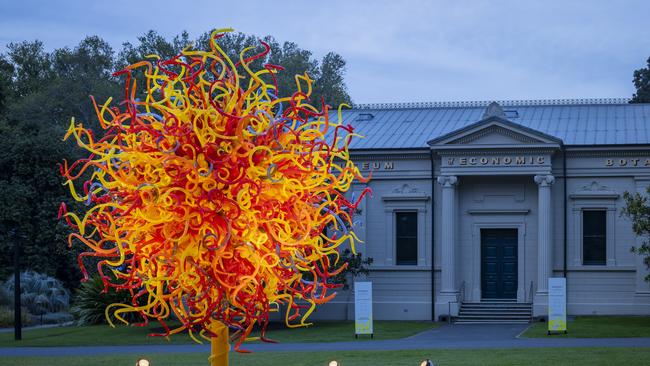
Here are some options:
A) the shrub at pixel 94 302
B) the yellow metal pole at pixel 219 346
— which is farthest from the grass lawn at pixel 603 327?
the yellow metal pole at pixel 219 346

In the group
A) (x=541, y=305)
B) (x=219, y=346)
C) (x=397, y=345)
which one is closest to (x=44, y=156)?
(x=541, y=305)

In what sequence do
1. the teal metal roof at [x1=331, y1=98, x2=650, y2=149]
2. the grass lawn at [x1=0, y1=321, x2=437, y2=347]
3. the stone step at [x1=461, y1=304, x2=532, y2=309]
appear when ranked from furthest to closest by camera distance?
the teal metal roof at [x1=331, y1=98, x2=650, y2=149], the stone step at [x1=461, y1=304, x2=532, y2=309], the grass lawn at [x1=0, y1=321, x2=437, y2=347]

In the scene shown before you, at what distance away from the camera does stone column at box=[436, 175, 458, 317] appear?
42188 mm

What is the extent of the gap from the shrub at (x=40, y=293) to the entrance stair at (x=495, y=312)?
18.5 metres

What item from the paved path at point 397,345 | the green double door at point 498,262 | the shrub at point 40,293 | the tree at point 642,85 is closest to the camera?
the paved path at point 397,345

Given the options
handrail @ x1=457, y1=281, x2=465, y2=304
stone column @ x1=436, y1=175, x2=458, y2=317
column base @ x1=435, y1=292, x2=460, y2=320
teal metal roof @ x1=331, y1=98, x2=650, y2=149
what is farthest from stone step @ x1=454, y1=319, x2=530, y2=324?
teal metal roof @ x1=331, y1=98, x2=650, y2=149

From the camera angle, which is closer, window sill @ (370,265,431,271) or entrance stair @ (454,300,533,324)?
entrance stair @ (454,300,533,324)

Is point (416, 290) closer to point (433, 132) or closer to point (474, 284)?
point (474, 284)

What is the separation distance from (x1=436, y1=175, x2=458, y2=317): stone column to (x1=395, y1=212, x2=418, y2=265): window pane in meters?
1.82

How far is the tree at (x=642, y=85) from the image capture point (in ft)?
250

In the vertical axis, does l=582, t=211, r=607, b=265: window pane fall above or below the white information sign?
above

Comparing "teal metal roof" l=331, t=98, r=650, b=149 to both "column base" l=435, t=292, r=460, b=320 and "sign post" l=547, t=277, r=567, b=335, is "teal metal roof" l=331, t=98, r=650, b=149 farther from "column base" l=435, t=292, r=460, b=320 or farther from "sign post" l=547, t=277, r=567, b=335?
"sign post" l=547, t=277, r=567, b=335

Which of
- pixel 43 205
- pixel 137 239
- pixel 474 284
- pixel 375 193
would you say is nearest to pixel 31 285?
pixel 43 205

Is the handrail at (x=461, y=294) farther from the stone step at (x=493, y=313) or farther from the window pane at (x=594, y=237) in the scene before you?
the window pane at (x=594, y=237)
